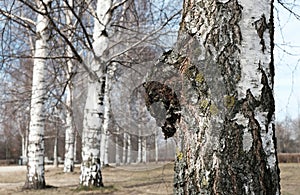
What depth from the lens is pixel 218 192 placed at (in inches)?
45.9

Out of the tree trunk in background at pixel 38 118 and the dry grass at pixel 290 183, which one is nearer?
the dry grass at pixel 290 183

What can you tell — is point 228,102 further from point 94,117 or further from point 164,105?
point 94,117

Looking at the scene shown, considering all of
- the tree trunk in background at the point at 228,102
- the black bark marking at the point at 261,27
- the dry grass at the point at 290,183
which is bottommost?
the dry grass at the point at 290,183

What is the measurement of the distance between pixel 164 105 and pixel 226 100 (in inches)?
12.0

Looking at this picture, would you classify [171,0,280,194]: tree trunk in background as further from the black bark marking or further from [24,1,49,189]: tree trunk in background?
[24,1,49,189]: tree trunk in background

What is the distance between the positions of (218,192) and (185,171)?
0.15m

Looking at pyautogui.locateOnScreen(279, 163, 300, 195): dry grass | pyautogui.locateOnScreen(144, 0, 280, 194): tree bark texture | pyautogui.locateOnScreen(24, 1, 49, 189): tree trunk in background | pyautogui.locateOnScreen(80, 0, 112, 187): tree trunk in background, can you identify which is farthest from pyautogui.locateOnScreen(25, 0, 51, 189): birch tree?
pyautogui.locateOnScreen(144, 0, 280, 194): tree bark texture

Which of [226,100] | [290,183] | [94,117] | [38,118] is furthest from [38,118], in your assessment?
[226,100]

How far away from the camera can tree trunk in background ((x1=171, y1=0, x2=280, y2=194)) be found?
118 cm

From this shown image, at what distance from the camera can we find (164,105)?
146 centimetres

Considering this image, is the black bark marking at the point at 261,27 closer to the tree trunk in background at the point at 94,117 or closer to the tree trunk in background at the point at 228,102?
the tree trunk in background at the point at 228,102

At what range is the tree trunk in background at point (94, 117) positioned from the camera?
7043 millimetres

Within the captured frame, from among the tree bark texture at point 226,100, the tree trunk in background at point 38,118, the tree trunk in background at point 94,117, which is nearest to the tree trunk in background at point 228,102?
the tree bark texture at point 226,100

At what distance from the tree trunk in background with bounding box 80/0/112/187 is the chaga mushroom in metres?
5.61
